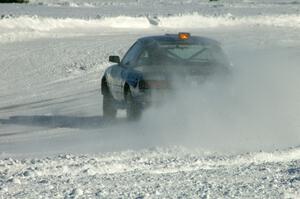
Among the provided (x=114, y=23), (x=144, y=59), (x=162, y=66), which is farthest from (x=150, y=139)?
(x=114, y=23)

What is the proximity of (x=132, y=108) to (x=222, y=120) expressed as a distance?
142 cm

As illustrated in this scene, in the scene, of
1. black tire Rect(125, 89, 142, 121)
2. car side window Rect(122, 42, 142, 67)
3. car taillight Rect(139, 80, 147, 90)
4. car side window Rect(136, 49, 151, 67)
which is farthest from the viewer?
car side window Rect(122, 42, 142, 67)

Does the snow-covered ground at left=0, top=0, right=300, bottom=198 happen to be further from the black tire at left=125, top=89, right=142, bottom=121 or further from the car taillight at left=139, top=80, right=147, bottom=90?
the car taillight at left=139, top=80, right=147, bottom=90

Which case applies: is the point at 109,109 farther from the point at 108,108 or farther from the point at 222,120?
the point at 222,120

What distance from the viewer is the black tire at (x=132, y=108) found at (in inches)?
552

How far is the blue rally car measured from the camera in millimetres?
13680

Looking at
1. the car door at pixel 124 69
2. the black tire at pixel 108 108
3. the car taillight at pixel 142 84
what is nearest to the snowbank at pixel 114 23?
the black tire at pixel 108 108

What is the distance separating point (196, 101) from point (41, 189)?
5760 mm

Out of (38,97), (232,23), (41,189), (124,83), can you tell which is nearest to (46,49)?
(38,97)

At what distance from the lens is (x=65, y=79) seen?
80.5 feet

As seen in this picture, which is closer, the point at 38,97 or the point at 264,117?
the point at 264,117

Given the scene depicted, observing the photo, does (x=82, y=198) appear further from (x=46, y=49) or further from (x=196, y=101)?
(x=46, y=49)

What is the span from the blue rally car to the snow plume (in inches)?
7.6

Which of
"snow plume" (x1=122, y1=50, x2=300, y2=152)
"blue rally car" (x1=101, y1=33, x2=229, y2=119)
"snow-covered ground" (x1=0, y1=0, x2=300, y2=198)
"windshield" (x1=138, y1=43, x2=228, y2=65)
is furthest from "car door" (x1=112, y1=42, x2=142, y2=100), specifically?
"snow plume" (x1=122, y1=50, x2=300, y2=152)
